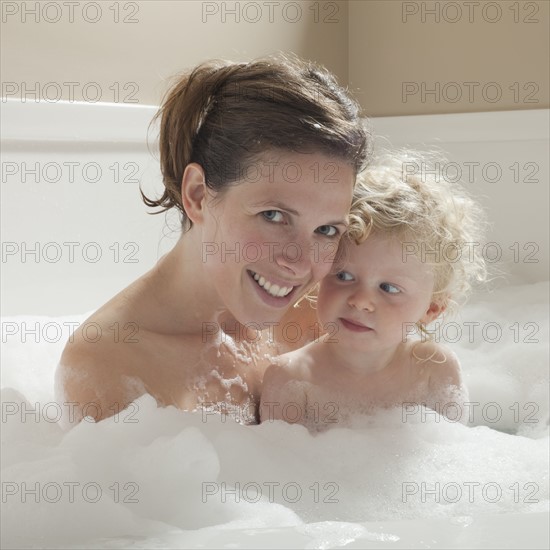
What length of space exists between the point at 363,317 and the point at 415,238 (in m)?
0.13

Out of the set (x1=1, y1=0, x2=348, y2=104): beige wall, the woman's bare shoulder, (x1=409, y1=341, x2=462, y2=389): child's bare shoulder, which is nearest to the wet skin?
the woman's bare shoulder

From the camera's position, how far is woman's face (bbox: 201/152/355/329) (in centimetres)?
A: 119

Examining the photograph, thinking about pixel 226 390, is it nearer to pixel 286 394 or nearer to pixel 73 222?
pixel 286 394

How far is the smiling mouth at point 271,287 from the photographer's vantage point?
1.24 metres

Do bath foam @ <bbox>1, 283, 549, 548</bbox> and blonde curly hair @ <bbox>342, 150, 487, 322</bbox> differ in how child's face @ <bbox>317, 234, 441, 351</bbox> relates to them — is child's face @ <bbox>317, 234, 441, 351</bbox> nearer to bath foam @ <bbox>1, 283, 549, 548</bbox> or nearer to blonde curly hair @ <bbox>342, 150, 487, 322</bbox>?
blonde curly hair @ <bbox>342, 150, 487, 322</bbox>

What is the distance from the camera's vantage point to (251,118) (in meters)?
1.20

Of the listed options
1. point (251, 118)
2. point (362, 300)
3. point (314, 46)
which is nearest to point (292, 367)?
point (362, 300)

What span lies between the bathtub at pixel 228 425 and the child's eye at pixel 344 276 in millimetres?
206

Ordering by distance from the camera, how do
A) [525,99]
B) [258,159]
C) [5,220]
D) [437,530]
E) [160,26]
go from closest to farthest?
[437,530] → [258,159] → [5,220] → [160,26] → [525,99]

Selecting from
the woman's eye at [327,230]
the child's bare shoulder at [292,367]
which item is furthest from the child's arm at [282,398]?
the woman's eye at [327,230]

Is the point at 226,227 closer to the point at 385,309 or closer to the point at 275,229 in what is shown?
the point at 275,229

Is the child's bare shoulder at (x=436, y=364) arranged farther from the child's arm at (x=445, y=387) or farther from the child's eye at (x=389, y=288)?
the child's eye at (x=389, y=288)

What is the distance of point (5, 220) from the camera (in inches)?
66.4

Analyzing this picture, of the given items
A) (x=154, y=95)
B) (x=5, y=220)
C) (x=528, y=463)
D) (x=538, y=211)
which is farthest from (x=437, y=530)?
(x=538, y=211)
